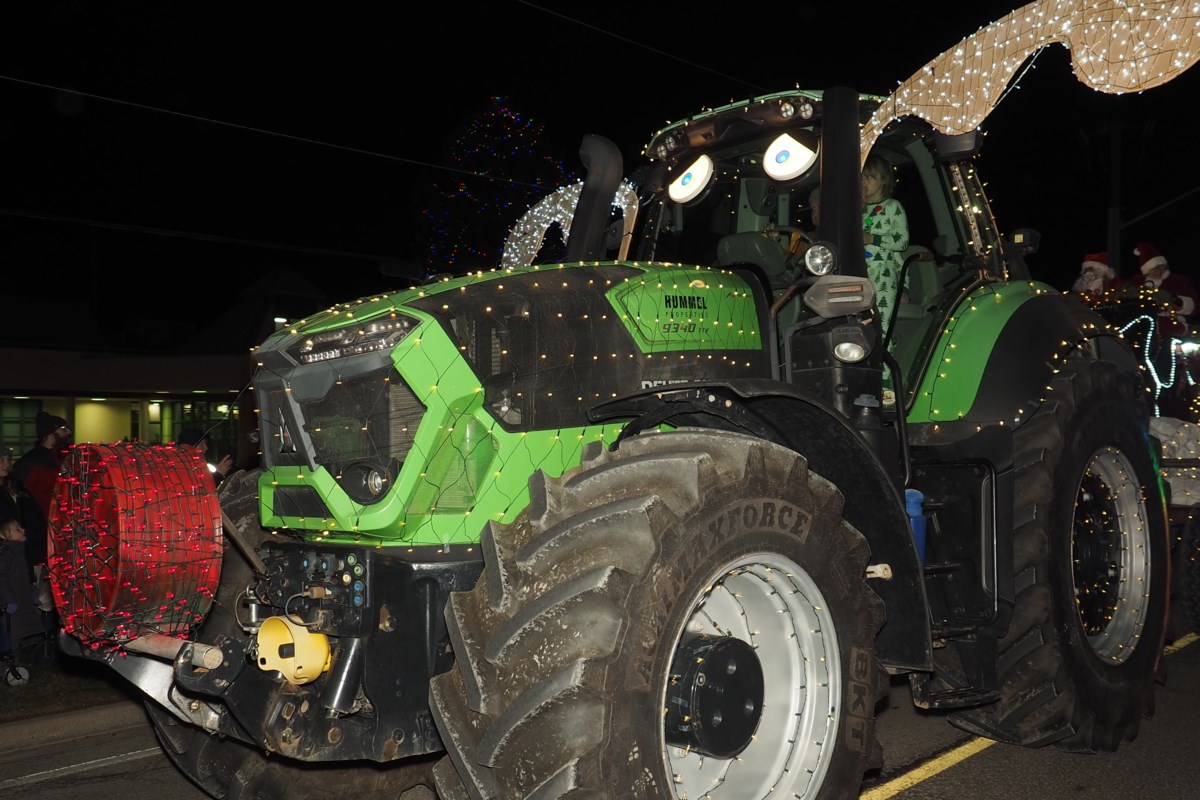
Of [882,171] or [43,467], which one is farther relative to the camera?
[43,467]

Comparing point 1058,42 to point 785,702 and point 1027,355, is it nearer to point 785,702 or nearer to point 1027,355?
point 1027,355

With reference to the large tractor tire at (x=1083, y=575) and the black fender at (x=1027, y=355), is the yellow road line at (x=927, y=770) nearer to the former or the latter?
the large tractor tire at (x=1083, y=575)

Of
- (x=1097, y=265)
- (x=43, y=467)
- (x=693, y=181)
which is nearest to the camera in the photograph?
(x=693, y=181)

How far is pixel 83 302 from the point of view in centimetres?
4053

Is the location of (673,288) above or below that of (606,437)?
above

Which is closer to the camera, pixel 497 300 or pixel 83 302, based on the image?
pixel 497 300

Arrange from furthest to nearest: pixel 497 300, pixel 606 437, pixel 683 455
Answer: pixel 606 437, pixel 497 300, pixel 683 455

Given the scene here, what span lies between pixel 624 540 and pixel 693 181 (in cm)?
287

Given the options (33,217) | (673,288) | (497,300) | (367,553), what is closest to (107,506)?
(367,553)

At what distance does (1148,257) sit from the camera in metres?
9.87

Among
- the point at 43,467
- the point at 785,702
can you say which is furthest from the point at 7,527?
the point at 785,702

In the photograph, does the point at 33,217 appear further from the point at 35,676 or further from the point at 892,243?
the point at 892,243

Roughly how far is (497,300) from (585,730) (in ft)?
5.11

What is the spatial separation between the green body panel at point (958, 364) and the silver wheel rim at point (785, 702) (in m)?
1.73
